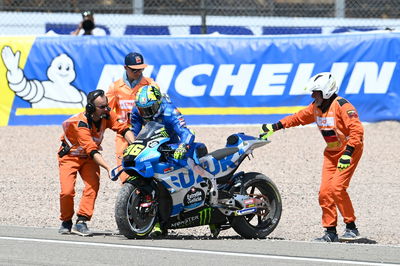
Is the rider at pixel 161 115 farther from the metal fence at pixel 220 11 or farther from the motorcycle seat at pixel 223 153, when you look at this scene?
the metal fence at pixel 220 11

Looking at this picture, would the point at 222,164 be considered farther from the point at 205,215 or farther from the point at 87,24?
the point at 87,24

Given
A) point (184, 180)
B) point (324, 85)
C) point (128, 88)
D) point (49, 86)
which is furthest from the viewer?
point (49, 86)

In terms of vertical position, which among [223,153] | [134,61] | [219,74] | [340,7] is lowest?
[223,153]

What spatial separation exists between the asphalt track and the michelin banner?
798cm

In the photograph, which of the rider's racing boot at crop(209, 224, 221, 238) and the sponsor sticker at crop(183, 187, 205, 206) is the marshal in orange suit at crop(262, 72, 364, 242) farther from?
the sponsor sticker at crop(183, 187, 205, 206)

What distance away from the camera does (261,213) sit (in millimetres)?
9742

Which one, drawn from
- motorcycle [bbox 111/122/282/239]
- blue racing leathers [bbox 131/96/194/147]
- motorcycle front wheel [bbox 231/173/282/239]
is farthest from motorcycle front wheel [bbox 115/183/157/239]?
motorcycle front wheel [bbox 231/173/282/239]

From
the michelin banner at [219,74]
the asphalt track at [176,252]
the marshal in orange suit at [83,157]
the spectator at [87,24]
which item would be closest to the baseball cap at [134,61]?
the marshal in orange suit at [83,157]

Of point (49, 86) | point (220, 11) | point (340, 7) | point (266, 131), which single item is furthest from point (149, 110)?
point (340, 7)

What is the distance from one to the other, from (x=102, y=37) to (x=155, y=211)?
28.9 ft

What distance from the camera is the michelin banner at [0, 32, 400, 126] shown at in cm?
1700

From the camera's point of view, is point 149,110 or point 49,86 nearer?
point 149,110

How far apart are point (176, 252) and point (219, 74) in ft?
30.4

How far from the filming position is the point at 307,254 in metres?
8.08
